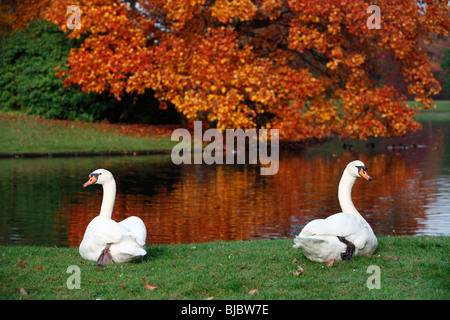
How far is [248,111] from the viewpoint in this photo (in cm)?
2453

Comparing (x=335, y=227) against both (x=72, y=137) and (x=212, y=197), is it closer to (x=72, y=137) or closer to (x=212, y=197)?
(x=212, y=197)

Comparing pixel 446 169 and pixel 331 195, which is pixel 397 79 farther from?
pixel 331 195

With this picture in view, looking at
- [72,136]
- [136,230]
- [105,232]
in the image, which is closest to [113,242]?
[105,232]

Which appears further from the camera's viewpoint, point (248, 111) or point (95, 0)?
point (95, 0)

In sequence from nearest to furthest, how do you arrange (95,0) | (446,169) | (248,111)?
1. (446,169)
2. (248,111)
3. (95,0)

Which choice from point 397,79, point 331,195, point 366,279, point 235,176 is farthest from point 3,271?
point 397,79

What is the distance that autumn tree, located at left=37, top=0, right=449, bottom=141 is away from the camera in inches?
933

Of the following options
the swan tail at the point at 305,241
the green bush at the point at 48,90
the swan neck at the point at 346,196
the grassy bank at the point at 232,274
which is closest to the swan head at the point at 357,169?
the swan neck at the point at 346,196

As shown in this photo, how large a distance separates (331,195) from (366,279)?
9.08 m

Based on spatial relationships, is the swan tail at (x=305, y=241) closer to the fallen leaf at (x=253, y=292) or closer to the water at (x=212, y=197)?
the fallen leaf at (x=253, y=292)

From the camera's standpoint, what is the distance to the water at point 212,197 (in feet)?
40.5

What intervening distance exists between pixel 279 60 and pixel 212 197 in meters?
11.6

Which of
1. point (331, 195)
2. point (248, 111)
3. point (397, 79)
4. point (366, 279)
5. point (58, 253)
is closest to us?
point (366, 279)

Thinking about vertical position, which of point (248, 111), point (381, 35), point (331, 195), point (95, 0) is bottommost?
point (331, 195)
